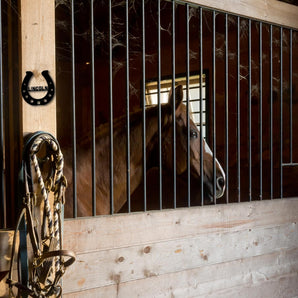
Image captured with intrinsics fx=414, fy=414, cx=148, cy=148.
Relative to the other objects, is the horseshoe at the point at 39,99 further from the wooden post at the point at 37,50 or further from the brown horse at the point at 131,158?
the brown horse at the point at 131,158

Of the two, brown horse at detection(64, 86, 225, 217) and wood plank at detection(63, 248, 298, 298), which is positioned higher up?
brown horse at detection(64, 86, 225, 217)

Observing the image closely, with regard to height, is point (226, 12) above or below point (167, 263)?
above

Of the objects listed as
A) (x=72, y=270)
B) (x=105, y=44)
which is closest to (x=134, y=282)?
(x=72, y=270)

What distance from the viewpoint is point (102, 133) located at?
2.21m

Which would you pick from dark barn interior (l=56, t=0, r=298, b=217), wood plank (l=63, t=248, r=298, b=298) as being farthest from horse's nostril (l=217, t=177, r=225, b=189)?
dark barn interior (l=56, t=0, r=298, b=217)

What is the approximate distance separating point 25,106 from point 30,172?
0.69 feet

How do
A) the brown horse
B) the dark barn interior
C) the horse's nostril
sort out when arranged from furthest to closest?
the dark barn interior, the horse's nostril, the brown horse

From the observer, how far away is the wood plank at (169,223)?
1.39 m

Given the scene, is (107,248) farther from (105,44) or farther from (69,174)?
(105,44)

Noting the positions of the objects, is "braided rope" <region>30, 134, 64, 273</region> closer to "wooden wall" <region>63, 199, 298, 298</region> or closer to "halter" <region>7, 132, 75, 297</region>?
"halter" <region>7, 132, 75, 297</region>

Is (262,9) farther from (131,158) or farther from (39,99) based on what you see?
(39,99)

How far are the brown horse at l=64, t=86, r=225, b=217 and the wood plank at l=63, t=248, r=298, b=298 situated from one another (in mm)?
437

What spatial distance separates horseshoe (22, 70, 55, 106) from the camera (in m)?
1.24

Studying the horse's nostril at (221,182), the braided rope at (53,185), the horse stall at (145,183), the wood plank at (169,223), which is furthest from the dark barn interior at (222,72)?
the braided rope at (53,185)
